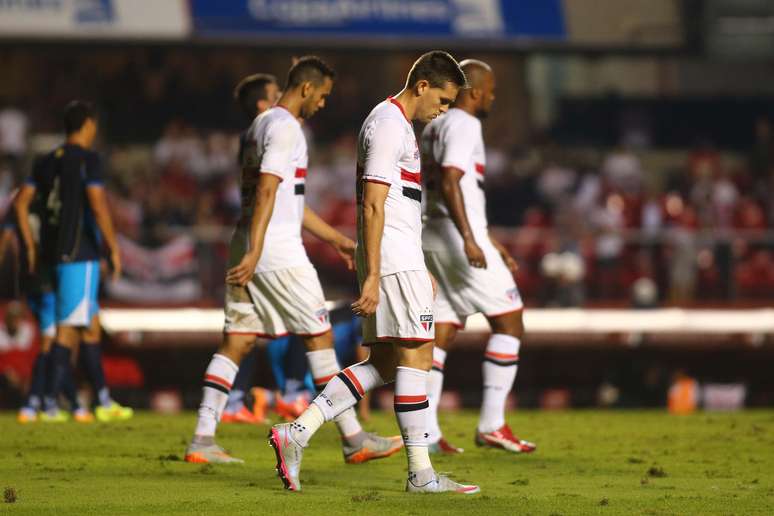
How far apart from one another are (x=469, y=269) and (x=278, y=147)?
1.62 metres

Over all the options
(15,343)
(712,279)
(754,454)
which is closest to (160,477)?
(754,454)

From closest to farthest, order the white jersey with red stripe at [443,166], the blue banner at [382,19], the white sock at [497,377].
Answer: the white jersey with red stripe at [443,166], the white sock at [497,377], the blue banner at [382,19]

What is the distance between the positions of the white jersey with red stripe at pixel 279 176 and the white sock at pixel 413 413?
1586 mm

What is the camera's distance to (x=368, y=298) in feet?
23.9

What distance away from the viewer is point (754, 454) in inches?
390

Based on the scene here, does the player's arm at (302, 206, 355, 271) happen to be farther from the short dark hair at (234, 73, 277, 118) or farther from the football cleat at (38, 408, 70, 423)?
the football cleat at (38, 408, 70, 423)

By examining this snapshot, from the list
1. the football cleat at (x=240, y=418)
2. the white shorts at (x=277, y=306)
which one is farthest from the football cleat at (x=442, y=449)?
the football cleat at (x=240, y=418)

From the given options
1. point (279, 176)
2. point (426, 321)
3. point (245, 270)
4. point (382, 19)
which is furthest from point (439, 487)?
point (382, 19)

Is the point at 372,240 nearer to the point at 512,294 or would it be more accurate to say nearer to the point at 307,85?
the point at 307,85

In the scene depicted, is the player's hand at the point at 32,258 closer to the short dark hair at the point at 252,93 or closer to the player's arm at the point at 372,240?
the short dark hair at the point at 252,93

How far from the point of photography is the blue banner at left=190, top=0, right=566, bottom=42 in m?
20.8

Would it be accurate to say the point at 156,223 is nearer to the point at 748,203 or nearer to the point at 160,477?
the point at 748,203

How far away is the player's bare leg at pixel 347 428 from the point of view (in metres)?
8.88

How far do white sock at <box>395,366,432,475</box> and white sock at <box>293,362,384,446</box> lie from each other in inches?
9.5
